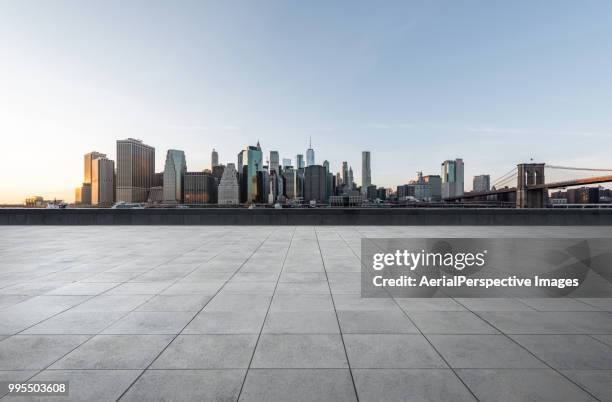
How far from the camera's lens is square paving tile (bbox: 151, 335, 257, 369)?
361 centimetres

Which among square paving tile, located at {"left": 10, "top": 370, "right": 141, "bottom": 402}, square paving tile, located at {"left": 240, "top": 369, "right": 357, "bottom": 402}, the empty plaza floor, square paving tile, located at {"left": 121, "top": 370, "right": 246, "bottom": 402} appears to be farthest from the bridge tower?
square paving tile, located at {"left": 10, "top": 370, "right": 141, "bottom": 402}

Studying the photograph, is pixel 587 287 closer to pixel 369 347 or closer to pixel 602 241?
pixel 369 347

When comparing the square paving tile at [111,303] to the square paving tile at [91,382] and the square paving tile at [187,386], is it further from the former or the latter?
the square paving tile at [187,386]

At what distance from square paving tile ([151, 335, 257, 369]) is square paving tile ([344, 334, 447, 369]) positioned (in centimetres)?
133

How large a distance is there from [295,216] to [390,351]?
1751cm

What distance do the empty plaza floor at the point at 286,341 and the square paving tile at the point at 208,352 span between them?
0.07ft

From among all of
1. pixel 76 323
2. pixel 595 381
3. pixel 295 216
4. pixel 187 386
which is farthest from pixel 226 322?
pixel 295 216

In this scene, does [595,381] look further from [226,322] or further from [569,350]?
[226,322]

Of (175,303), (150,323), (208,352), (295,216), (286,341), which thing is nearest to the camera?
(208,352)

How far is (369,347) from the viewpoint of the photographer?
158 inches

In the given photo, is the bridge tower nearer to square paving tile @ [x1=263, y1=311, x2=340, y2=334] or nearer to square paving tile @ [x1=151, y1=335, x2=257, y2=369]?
square paving tile @ [x1=263, y1=311, x2=340, y2=334]

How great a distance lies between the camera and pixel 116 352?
3.90 m

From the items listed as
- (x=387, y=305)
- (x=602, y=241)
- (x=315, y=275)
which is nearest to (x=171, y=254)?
(x=315, y=275)

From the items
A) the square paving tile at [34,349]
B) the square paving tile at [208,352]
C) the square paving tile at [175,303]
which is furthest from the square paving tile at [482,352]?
the square paving tile at [34,349]
